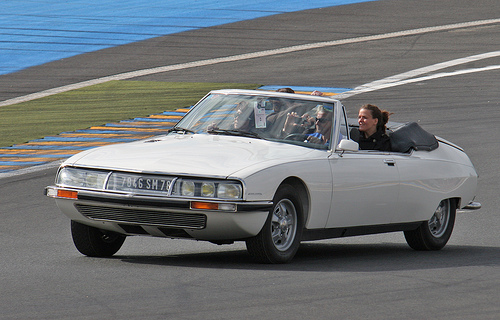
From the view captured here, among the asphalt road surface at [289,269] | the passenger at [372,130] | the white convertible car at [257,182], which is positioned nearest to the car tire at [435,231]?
the white convertible car at [257,182]

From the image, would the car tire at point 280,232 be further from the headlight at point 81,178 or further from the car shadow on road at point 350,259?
the headlight at point 81,178

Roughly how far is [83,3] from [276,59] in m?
11.7

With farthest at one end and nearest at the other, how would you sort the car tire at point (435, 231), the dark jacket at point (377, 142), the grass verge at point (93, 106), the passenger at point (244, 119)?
the grass verge at point (93, 106)
the car tire at point (435, 231)
the dark jacket at point (377, 142)
the passenger at point (244, 119)

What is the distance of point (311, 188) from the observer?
25.6 feet

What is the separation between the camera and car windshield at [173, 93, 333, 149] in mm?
8312

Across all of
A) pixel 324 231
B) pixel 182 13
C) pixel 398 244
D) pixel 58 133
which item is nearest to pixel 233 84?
pixel 58 133

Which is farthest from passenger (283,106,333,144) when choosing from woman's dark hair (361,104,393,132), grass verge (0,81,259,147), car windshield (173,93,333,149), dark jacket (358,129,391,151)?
grass verge (0,81,259,147)

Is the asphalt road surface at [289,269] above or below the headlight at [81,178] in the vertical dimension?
below

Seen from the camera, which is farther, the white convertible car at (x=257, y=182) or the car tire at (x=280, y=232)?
the car tire at (x=280, y=232)

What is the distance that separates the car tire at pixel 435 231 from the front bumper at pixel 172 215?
2714 mm

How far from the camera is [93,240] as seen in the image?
8.02 m

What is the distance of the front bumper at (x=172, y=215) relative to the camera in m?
7.16

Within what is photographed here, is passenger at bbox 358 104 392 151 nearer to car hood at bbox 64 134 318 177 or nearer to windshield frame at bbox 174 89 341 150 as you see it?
windshield frame at bbox 174 89 341 150

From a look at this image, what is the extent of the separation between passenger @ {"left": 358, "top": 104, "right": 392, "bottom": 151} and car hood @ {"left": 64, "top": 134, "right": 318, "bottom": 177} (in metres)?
1.50
